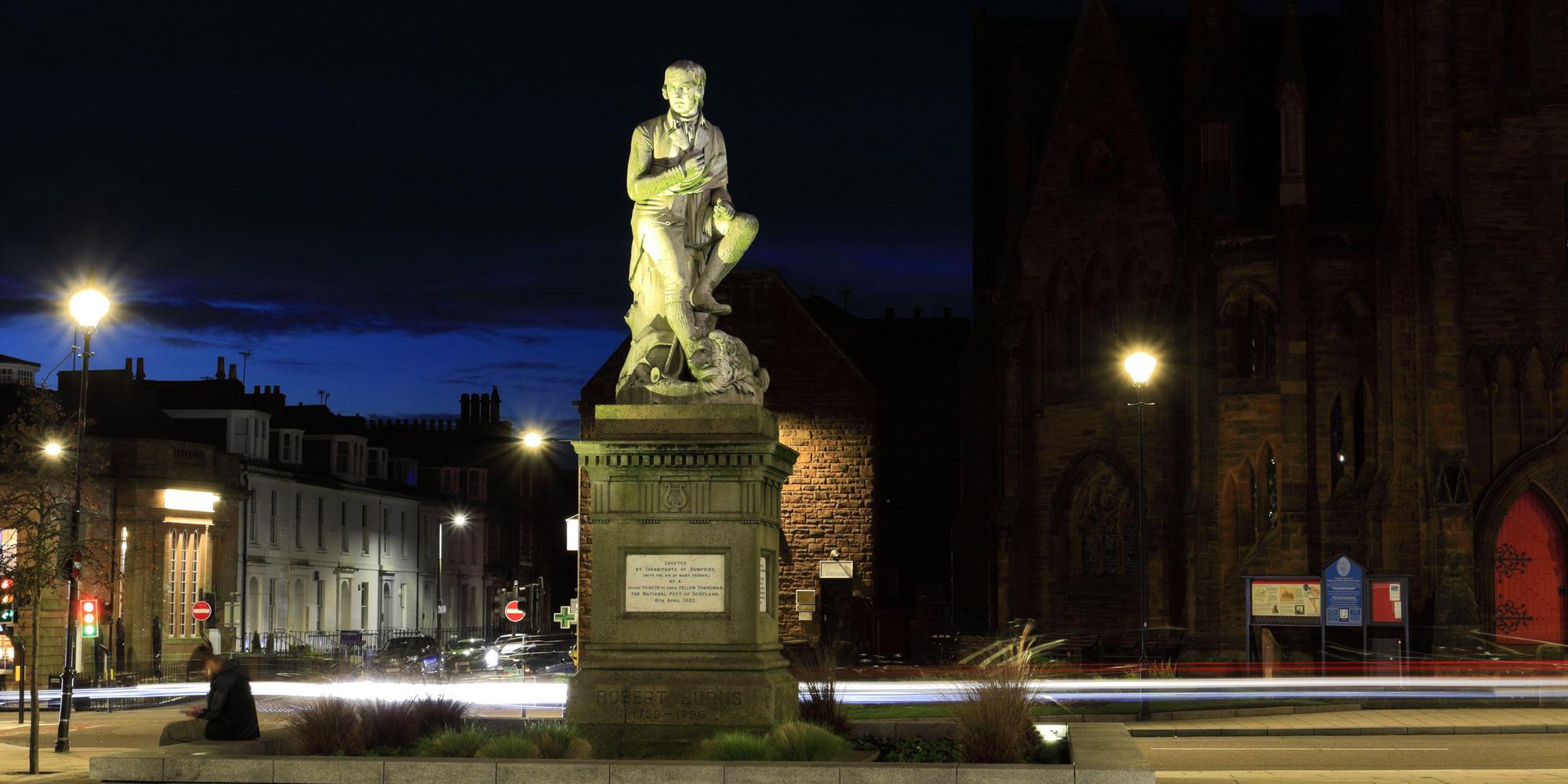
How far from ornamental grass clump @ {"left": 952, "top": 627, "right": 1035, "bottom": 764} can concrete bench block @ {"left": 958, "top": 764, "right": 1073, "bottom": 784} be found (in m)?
1.28

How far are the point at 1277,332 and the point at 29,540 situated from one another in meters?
27.9

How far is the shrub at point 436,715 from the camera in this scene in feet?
45.2

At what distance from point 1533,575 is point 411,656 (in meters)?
28.5

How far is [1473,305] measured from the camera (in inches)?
1718

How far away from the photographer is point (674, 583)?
14.4 m

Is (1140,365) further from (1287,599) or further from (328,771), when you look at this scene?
(328,771)

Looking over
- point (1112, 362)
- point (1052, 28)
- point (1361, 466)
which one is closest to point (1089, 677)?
point (1361, 466)

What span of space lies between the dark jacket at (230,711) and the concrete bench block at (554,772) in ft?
12.4

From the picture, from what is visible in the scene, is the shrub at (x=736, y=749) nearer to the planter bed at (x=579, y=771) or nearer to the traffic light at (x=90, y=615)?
the planter bed at (x=579, y=771)

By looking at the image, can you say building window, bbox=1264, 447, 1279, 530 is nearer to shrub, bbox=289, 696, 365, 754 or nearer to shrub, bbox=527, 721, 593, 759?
shrub, bbox=527, 721, 593, 759

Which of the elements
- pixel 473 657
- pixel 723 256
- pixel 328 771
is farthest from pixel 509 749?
pixel 473 657

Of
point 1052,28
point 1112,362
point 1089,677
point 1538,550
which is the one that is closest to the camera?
point 1089,677

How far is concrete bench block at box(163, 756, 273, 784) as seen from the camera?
39.7 ft

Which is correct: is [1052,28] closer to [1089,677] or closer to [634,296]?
[1089,677]
